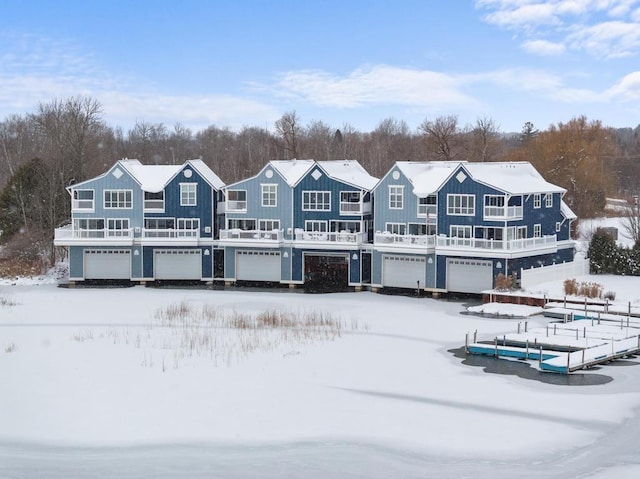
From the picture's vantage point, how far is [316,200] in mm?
44562

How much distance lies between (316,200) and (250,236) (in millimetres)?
4057

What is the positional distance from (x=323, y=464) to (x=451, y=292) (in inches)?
982

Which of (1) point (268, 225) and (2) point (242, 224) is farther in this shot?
(2) point (242, 224)

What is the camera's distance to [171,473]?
16.3 metres

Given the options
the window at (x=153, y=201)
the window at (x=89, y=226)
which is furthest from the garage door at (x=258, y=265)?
the window at (x=89, y=226)

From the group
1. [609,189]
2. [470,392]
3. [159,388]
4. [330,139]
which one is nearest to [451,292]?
[470,392]

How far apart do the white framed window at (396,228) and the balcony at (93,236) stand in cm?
1382

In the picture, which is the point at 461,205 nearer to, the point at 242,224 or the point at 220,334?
the point at 242,224

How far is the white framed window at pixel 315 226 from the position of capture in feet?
146

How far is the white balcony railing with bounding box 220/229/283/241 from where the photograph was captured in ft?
145

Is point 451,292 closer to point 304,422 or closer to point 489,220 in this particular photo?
point 489,220

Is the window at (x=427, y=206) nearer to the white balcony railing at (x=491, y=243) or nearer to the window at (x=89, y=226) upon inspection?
the white balcony railing at (x=491, y=243)

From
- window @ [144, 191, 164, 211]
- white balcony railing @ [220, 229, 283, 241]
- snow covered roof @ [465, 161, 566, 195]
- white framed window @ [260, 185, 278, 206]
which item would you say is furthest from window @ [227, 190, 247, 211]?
snow covered roof @ [465, 161, 566, 195]

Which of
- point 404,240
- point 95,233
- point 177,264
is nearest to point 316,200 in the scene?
point 404,240
